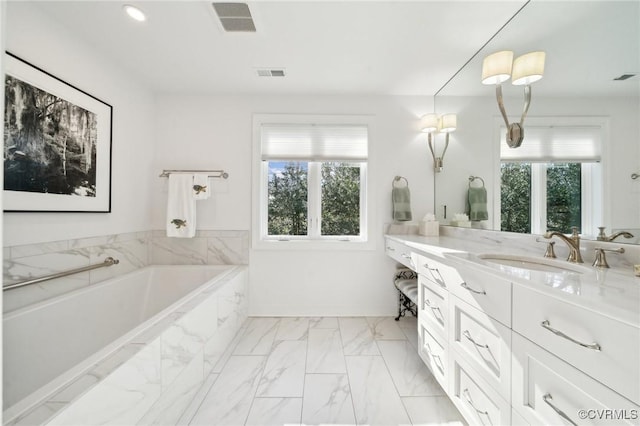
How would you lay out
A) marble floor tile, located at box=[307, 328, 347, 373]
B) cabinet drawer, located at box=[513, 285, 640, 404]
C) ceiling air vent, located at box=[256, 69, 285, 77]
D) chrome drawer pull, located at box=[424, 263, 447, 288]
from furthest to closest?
ceiling air vent, located at box=[256, 69, 285, 77] → marble floor tile, located at box=[307, 328, 347, 373] → chrome drawer pull, located at box=[424, 263, 447, 288] → cabinet drawer, located at box=[513, 285, 640, 404]

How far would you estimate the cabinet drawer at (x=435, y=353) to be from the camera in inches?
57.1

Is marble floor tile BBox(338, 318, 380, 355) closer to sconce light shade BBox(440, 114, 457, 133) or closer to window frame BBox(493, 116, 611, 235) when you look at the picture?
window frame BBox(493, 116, 611, 235)

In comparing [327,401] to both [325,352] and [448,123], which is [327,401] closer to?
[325,352]


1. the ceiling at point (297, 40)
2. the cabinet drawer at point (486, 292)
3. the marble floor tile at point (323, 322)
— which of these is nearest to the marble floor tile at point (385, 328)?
the marble floor tile at point (323, 322)

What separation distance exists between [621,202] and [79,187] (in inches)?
119

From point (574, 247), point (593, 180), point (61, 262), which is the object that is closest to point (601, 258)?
point (574, 247)

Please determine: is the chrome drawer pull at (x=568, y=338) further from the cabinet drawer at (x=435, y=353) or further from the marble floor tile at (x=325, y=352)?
the marble floor tile at (x=325, y=352)

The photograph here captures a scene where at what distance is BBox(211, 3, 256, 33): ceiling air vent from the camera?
5.09 ft

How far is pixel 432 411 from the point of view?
4.82 feet

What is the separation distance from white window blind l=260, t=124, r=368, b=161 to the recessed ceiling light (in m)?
1.17

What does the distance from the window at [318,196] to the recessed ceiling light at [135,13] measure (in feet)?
4.34

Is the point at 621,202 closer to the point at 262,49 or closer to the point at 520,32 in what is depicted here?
the point at 520,32

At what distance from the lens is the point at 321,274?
Result: 2650 mm

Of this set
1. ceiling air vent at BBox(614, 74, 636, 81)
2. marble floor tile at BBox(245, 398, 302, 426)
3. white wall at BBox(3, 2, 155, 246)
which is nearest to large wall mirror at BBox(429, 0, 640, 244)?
ceiling air vent at BBox(614, 74, 636, 81)
